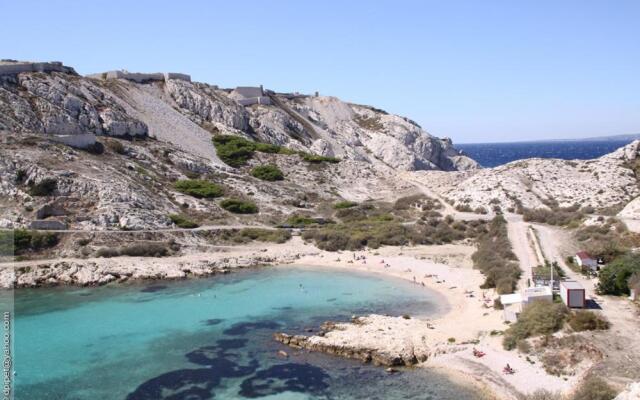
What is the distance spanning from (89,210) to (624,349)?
42.6m

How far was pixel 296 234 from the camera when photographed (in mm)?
56719

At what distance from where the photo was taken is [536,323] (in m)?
27.3

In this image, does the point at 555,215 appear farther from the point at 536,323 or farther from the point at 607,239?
the point at 536,323

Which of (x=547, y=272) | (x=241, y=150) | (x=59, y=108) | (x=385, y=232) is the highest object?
(x=59, y=108)

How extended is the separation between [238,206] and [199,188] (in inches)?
200

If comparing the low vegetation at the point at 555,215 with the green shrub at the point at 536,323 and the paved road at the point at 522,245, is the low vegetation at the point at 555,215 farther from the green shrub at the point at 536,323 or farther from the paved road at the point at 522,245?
the green shrub at the point at 536,323

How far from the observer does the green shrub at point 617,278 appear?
104ft

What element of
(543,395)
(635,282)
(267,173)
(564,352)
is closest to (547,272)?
(635,282)

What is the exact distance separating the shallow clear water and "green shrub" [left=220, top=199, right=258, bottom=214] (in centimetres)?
1564

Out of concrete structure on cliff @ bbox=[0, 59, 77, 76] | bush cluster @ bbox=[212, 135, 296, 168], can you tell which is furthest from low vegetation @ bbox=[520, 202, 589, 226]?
concrete structure on cliff @ bbox=[0, 59, 77, 76]

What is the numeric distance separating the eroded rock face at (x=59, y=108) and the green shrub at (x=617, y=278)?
Result: 2137 inches

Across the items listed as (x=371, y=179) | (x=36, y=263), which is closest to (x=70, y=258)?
(x=36, y=263)

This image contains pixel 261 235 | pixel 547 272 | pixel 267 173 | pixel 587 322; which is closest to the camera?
pixel 587 322

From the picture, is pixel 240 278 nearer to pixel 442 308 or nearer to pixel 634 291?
pixel 442 308
